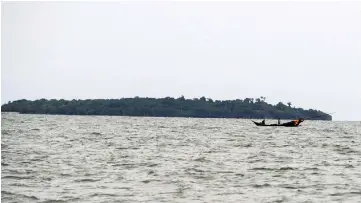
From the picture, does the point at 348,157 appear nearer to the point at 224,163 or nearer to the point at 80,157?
the point at 224,163

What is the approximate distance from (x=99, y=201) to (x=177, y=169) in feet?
31.3

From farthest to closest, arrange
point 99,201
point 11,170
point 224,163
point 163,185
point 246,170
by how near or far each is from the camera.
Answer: point 224,163
point 246,170
point 11,170
point 163,185
point 99,201

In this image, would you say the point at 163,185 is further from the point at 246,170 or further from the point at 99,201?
the point at 246,170

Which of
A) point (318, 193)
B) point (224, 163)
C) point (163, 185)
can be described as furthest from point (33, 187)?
point (224, 163)

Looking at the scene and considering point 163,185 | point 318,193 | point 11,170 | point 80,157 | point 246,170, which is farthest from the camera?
point 80,157

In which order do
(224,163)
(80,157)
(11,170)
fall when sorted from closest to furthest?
1. (11,170)
2. (224,163)
3. (80,157)

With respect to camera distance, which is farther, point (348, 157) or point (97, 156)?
point (348, 157)

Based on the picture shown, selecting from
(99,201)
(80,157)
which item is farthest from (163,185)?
(80,157)

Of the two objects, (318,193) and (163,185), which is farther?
(163,185)

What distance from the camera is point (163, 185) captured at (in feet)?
69.3

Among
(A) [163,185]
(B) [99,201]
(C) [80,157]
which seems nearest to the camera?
(B) [99,201]

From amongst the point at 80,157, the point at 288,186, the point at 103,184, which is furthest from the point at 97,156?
the point at 288,186

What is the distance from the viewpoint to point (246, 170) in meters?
26.6

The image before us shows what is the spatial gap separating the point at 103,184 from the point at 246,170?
859cm
